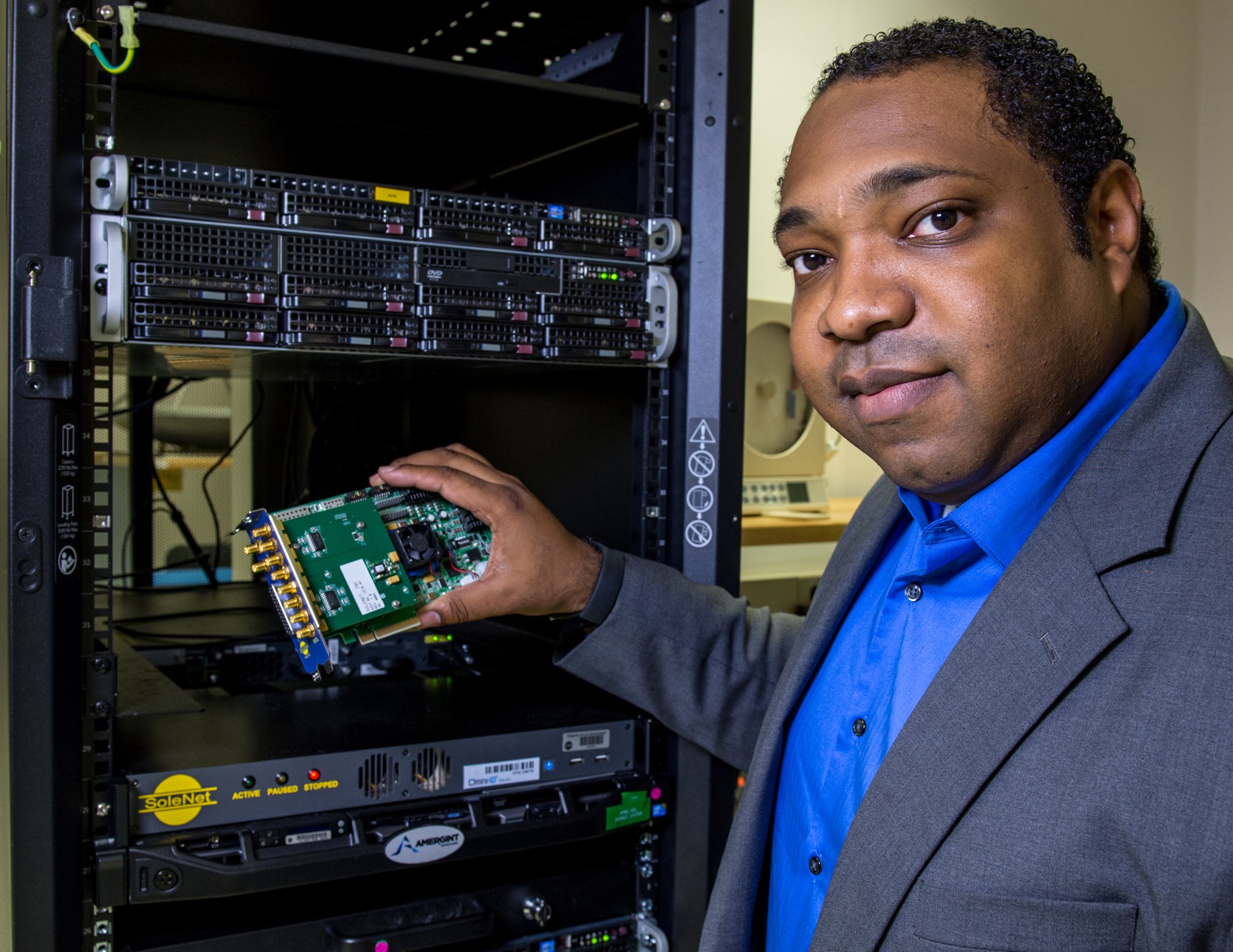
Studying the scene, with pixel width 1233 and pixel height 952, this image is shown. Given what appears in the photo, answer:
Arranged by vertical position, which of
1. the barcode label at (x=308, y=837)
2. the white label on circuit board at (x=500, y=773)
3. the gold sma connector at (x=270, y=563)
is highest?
the gold sma connector at (x=270, y=563)

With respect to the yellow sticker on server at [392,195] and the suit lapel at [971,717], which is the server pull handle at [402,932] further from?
the yellow sticker on server at [392,195]

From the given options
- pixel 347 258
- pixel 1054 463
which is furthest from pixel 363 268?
pixel 1054 463

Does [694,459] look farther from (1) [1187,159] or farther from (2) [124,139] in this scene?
(1) [1187,159]

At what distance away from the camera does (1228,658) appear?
59 centimetres

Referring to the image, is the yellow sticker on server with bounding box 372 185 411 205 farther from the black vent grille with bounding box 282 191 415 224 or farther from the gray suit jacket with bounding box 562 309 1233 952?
the gray suit jacket with bounding box 562 309 1233 952

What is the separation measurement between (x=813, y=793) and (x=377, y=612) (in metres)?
0.42

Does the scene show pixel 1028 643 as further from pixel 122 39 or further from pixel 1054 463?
pixel 122 39

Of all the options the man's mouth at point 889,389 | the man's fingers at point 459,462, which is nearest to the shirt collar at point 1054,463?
the man's mouth at point 889,389

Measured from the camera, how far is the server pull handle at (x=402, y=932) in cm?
92

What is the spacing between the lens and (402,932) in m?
0.94

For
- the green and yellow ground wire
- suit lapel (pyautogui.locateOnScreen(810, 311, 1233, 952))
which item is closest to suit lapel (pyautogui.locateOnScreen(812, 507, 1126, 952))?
suit lapel (pyautogui.locateOnScreen(810, 311, 1233, 952))

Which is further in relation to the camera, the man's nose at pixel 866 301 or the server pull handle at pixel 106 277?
the server pull handle at pixel 106 277

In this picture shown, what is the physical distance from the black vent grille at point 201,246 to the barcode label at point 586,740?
540mm

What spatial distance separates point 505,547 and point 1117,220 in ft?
1.94
